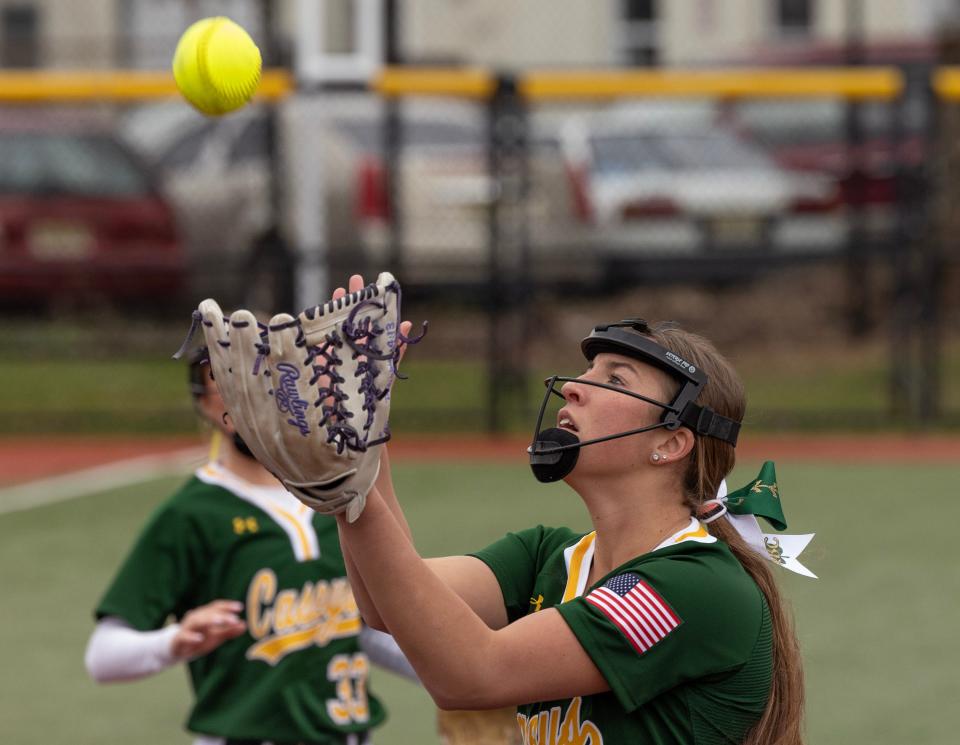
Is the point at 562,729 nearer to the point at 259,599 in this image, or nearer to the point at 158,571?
the point at 259,599

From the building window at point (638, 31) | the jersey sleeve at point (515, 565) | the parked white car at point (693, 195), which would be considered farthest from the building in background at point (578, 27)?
the jersey sleeve at point (515, 565)

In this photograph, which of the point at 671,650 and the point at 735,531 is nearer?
the point at 671,650

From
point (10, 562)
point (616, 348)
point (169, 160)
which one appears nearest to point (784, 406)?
point (169, 160)

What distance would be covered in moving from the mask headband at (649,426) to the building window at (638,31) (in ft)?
72.0

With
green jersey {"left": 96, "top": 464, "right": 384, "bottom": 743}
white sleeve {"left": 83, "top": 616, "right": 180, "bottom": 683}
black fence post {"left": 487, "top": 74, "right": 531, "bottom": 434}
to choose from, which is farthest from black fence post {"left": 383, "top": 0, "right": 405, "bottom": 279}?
white sleeve {"left": 83, "top": 616, "right": 180, "bottom": 683}

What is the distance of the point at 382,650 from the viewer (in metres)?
3.97

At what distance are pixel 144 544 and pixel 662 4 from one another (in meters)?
21.5

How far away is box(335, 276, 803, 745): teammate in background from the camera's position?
2.45 meters

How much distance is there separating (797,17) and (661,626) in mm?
23450

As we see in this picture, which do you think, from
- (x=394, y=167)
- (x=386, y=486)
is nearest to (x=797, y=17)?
(x=394, y=167)

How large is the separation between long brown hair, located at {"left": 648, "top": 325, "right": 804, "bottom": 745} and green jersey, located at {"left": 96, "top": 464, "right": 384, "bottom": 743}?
4.03ft

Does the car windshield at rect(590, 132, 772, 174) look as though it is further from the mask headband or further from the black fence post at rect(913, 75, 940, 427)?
the mask headband

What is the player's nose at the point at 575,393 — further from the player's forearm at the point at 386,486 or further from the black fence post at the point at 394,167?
the black fence post at the point at 394,167

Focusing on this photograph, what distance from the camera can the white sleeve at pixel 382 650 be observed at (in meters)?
3.94
